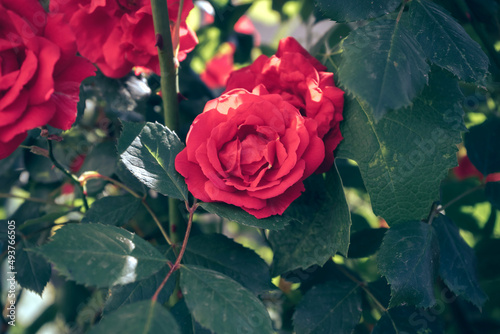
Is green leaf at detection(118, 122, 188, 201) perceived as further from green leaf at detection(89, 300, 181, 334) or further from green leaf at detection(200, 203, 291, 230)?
green leaf at detection(89, 300, 181, 334)

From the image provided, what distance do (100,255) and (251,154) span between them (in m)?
0.20

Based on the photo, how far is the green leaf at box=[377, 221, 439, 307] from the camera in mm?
472

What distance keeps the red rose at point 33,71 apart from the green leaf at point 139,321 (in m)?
0.22

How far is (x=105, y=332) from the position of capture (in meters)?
0.35

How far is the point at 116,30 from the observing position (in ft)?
1.87

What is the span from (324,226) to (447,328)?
51cm

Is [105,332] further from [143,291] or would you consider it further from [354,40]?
[354,40]

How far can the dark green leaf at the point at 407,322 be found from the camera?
556mm

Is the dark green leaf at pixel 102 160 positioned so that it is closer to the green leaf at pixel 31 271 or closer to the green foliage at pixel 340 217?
the green foliage at pixel 340 217

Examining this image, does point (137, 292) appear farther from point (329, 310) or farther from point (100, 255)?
point (329, 310)

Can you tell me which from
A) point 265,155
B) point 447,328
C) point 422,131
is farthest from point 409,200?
point 447,328

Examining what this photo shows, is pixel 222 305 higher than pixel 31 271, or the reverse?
pixel 222 305

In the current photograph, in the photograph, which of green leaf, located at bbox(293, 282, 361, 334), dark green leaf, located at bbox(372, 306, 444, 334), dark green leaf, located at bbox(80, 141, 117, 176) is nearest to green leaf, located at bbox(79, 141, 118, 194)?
dark green leaf, located at bbox(80, 141, 117, 176)

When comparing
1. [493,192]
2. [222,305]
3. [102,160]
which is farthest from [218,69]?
[222,305]
